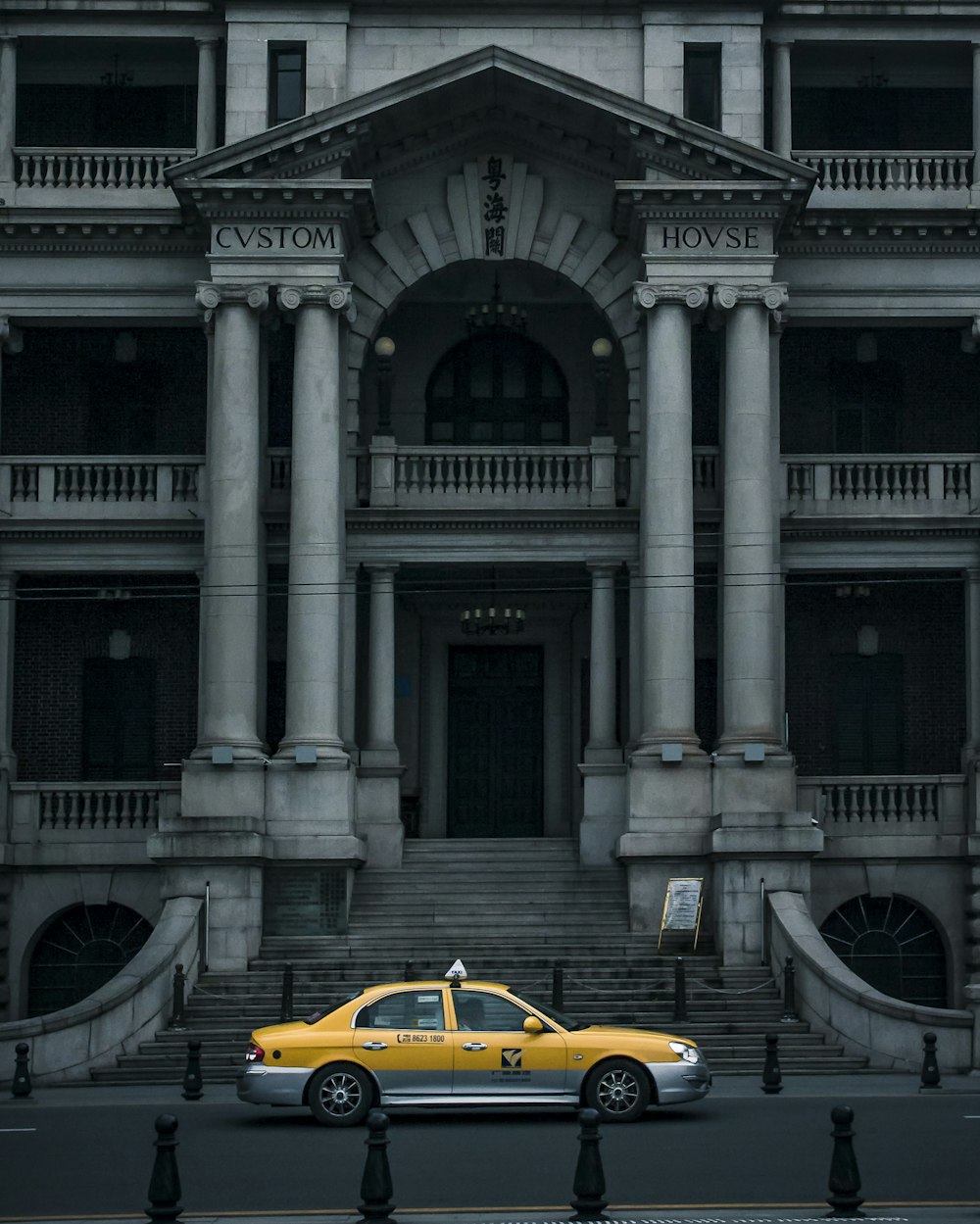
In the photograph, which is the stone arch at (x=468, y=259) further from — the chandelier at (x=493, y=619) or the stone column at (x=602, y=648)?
the chandelier at (x=493, y=619)

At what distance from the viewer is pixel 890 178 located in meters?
37.4

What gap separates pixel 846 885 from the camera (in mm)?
35625

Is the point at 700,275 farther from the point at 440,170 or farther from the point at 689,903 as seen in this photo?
the point at 689,903

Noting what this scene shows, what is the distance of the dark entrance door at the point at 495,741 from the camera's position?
39281 mm

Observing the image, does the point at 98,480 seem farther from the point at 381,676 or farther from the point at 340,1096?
the point at 340,1096

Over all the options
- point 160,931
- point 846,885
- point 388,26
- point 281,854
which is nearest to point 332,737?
point 281,854

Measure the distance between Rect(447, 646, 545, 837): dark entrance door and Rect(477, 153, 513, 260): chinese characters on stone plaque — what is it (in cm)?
739

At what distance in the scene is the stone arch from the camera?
36.7m

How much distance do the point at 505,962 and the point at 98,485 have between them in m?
11.1

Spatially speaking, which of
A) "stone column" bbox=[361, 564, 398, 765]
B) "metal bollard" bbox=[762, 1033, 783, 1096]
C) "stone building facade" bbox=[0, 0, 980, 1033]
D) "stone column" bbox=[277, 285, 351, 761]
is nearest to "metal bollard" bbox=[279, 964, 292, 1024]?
"stone building facade" bbox=[0, 0, 980, 1033]

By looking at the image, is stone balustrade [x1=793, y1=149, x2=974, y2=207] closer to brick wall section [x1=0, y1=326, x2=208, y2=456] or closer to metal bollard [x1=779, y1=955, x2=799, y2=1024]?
brick wall section [x1=0, y1=326, x2=208, y2=456]

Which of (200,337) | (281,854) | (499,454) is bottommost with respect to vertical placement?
(281,854)

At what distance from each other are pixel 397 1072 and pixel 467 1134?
1042 mm

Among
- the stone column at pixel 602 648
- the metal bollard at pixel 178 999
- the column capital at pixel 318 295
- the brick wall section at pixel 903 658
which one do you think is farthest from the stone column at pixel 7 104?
the brick wall section at pixel 903 658
